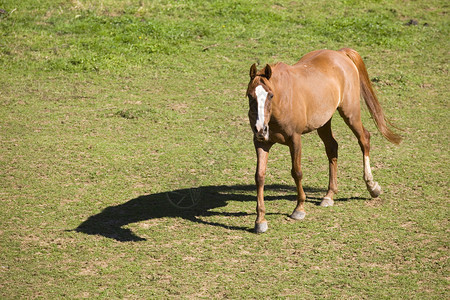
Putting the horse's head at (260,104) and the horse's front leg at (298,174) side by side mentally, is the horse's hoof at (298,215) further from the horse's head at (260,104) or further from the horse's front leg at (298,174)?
the horse's head at (260,104)

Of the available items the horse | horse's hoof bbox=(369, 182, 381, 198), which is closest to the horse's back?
the horse

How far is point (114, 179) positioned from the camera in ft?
27.4

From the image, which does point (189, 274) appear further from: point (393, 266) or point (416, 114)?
point (416, 114)

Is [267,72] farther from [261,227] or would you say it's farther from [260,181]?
[261,227]

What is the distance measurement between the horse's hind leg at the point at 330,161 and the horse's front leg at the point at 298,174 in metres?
0.49

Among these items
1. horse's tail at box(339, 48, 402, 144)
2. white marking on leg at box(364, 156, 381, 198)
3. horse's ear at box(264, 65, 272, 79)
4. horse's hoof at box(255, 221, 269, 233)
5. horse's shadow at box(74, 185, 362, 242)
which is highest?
horse's ear at box(264, 65, 272, 79)

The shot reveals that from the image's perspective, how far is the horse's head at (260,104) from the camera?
629 cm

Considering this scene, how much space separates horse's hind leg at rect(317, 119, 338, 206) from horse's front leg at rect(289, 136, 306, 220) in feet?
1.59

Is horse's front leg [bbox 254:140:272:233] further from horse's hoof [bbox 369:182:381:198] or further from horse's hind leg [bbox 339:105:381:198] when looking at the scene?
horse's hoof [bbox 369:182:381:198]

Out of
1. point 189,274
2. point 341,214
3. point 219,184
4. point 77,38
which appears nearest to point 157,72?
point 77,38

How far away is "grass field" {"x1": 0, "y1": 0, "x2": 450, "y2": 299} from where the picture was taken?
20.1 ft

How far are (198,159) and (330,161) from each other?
214 cm

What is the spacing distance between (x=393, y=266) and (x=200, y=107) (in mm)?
5664

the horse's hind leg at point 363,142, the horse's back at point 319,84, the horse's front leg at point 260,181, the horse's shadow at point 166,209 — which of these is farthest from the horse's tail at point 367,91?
the horse's front leg at point 260,181
